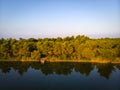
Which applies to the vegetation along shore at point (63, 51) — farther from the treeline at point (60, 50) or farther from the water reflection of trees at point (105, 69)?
the water reflection of trees at point (105, 69)

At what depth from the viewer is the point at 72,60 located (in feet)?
115

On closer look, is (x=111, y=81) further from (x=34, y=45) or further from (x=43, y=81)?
(x=34, y=45)

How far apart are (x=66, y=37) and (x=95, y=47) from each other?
13706 mm

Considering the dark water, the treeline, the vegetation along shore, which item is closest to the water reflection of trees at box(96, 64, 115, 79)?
the dark water

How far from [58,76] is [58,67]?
5147 mm

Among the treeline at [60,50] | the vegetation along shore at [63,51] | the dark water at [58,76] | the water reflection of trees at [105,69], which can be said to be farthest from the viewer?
the treeline at [60,50]

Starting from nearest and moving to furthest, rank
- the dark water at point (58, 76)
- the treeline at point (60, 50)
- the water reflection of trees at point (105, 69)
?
1. the dark water at point (58, 76)
2. the water reflection of trees at point (105, 69)
3. the treeline at point (60, 50)

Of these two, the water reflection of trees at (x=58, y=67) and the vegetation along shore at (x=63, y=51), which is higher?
the vegetation along shore at (x=63, y=51)

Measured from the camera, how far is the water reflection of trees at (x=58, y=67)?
93.1ft

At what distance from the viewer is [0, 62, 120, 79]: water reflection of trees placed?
28.4 meters

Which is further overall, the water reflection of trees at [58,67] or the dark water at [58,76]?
the water reflection of trees at [58,67]

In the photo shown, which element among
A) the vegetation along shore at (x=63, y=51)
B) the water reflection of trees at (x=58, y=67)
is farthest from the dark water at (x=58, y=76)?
the vegetation along shore at (x=63, y=51)

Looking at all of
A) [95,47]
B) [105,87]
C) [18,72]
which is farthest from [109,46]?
[18,72]

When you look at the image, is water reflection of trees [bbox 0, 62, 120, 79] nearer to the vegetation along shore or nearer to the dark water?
the dark water
